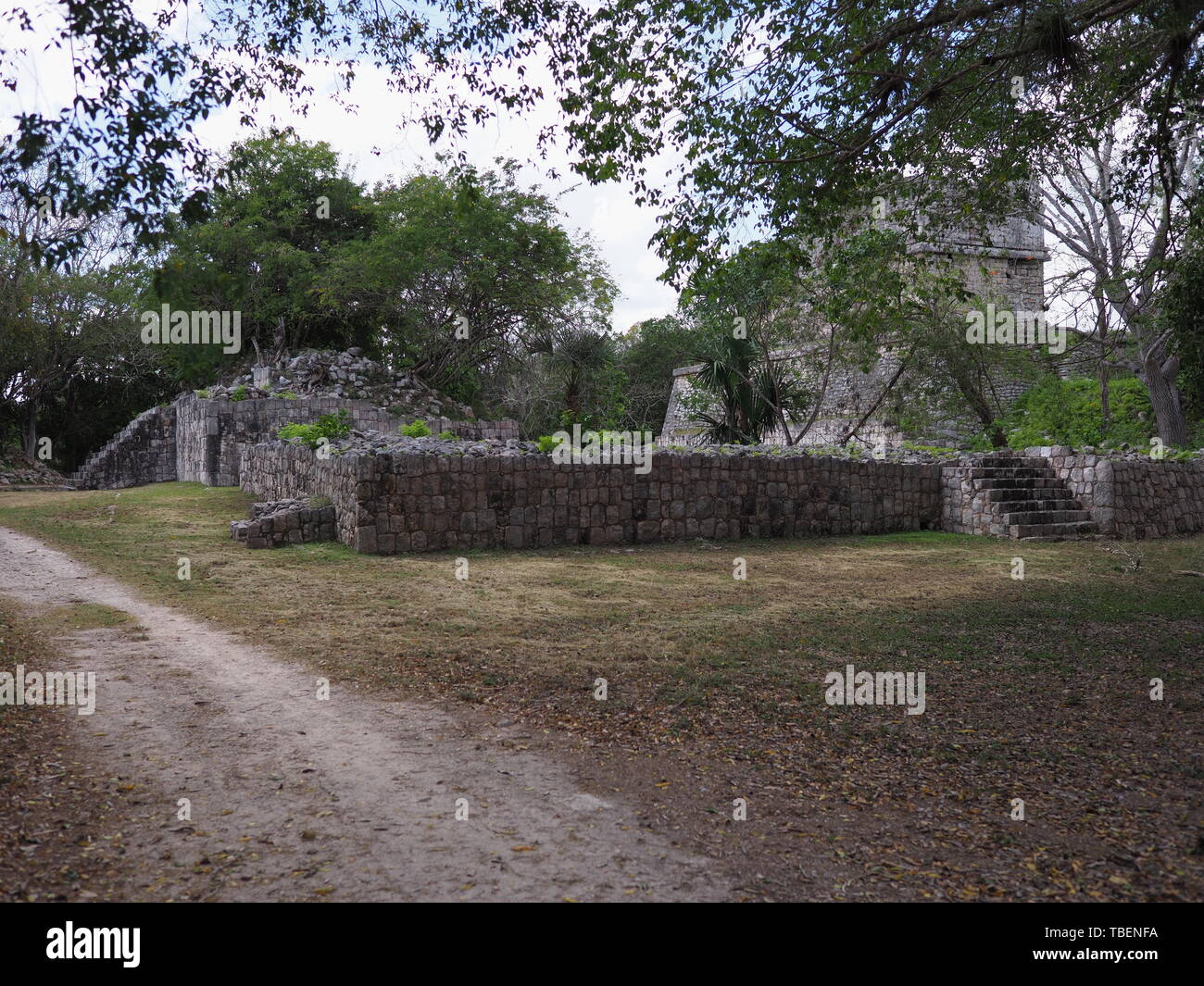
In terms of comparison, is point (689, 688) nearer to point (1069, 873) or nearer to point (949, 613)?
point (1069, 873)

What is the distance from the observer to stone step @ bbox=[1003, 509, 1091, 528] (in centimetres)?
1495

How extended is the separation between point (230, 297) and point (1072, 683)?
5.58 meters

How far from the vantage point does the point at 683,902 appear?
2891 mm

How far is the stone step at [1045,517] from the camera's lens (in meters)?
15.0

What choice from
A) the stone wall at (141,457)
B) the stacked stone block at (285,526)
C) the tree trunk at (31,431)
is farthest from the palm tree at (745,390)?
the tree trunk at (31,431)

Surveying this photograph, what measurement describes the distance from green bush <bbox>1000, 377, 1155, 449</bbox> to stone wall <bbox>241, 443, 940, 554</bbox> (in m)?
6.73

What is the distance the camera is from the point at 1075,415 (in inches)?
874

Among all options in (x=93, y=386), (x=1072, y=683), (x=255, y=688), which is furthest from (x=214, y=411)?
(x=1072, y=683)

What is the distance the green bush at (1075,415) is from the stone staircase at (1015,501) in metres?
5.23

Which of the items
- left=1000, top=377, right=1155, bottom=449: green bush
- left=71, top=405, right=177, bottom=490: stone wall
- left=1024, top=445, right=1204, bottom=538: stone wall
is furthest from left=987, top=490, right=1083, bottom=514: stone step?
left=71, top=405, right=177, bottom=490: stone wall

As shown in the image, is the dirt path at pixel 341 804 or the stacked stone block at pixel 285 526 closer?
the dirt path at pixel 341 804

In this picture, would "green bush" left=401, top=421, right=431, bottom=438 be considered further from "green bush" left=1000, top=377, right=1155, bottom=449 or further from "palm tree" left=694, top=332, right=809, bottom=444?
"green bush" left=1000, top=377, right=1155, bottom=449

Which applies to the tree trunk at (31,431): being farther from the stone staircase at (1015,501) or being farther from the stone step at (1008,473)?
the stone step at (1008,473)

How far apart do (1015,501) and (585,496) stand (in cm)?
783
